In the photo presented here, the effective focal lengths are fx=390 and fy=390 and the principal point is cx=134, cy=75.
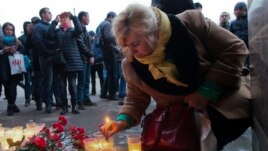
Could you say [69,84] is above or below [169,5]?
below

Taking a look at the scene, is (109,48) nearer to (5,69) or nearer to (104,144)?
(5,69)

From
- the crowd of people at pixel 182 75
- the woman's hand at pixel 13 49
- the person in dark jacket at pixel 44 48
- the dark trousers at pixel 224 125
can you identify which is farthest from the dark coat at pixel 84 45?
the dark trousers at pixel 224 125

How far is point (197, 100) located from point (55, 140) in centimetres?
104

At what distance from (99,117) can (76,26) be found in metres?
1.85

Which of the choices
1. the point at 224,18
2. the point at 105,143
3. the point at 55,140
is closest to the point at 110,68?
the point at 224,18

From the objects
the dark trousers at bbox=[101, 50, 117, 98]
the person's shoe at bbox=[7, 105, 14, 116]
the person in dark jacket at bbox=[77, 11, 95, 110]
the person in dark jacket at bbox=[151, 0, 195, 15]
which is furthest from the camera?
the dark trousers at bbox=[101, 50, 117, 98]

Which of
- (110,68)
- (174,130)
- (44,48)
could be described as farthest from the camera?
(110,68)

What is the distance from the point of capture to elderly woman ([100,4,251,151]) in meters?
2.40

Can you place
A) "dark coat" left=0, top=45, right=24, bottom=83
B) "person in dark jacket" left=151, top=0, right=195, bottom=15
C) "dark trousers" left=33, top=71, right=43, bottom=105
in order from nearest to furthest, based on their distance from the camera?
"person in dark jacket" left=151, top=0, right=195, bottom=15
"dark coat" left=0, top=45, right=24, bottom=83
"dark trousers" left=33, top=71, right=43, bottom=105

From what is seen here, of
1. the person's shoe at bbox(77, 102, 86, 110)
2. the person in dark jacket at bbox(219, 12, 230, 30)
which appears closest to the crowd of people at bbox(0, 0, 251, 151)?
the person's shoe at bbox(77, 102, 86, 110)

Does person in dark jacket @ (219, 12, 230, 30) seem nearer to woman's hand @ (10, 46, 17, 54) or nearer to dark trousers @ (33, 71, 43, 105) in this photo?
dark trousers @ (33, 71, 43, 105)

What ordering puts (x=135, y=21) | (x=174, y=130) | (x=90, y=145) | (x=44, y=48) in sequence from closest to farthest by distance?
(x=135, y=21)
(x=174, y=130)
(x=90, y=145)
(x=44, y=48)

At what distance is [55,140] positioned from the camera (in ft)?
9.07

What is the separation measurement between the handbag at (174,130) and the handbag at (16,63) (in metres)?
5.96
